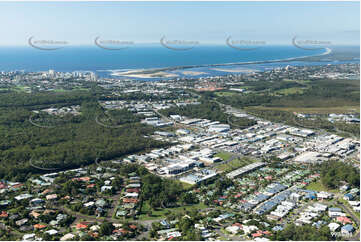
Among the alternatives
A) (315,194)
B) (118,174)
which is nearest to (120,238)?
(118,174)

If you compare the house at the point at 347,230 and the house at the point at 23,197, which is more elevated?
the house at the point at 23,197

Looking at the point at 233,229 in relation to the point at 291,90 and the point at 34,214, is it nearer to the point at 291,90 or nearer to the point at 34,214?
the point at 34,214

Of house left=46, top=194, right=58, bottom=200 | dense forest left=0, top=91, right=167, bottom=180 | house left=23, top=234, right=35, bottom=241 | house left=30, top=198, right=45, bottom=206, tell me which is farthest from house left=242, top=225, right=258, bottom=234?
dense forest left=0, top=91, right=167, bottom=180

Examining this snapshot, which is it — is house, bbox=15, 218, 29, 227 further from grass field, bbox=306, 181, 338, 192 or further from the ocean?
the ocean

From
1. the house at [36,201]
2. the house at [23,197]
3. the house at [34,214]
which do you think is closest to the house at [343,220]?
the house at [34,214]

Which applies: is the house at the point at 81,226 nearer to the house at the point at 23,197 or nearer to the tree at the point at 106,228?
the tree at the point at 106,228
